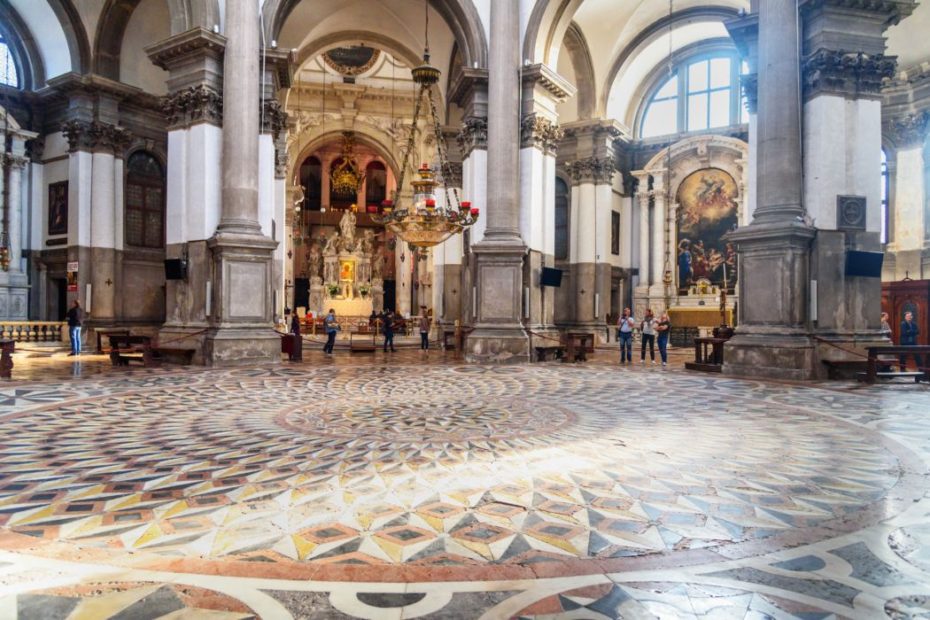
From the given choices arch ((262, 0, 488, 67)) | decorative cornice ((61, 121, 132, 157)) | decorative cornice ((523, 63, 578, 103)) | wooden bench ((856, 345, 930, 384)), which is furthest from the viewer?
decorative cornice ((61, 121, 132, 157))

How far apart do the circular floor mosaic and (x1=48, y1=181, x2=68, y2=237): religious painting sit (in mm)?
13251

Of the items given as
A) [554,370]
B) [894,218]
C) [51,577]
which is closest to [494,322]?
[554,370]

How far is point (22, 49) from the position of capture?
1830 centimetres

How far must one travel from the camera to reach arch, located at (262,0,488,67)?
1467cm

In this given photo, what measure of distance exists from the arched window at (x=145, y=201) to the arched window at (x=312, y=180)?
1976 centimetres

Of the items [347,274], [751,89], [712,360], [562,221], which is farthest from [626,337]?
[347,274]

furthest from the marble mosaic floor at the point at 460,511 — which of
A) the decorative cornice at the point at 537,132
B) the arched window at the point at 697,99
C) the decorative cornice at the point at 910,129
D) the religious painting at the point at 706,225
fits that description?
the arched window at the point at 697,99

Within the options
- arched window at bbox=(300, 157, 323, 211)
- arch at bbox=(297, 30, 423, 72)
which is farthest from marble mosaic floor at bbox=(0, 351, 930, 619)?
arched window at bbox=(300, 157, 323, 211)

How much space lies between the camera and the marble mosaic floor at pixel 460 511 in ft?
8.37

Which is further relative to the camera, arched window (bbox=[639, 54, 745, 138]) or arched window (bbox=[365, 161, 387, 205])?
arched window (bbox=[365, 161, 387, 205])

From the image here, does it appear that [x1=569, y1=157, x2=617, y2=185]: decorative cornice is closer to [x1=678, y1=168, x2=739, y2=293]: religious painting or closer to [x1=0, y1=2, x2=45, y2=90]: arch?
[x1=678, y1=168, x2=739, y2=293]: religious painting

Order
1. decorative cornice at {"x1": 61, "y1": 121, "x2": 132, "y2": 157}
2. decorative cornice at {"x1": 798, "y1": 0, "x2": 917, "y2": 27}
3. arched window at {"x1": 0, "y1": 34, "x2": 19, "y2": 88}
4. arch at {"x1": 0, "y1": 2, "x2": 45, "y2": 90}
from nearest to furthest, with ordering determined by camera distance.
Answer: decorative cornice at {"x1": 798, "y1": 0, "x2": 917, "y2": 27} → decorative cornice at {"x1": 61, "y1": 121, "x2": 132, "y2": 157} → arch at {"x1": 0, "y1": 2, "x2": 45, "y2": 90} → arched window at {"x1": 0, "y1": 34, "x2": 19, "y2": 88}

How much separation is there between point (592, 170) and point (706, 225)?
605 cm

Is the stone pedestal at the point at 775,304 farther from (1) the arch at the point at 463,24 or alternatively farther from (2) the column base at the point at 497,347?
(1) the arch at the point at 463,24
